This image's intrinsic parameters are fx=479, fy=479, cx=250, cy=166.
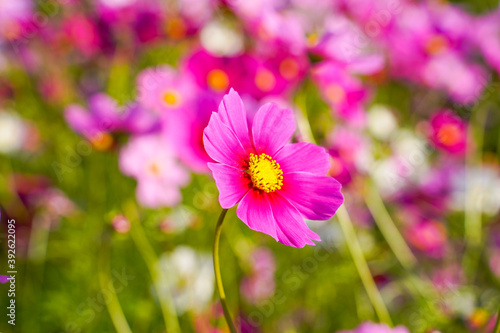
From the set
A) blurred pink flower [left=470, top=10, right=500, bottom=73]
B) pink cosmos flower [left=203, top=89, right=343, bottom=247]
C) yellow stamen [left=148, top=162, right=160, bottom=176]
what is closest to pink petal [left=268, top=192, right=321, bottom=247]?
pink cosmos flower [left=203, top=89, right=343, bottom=247]

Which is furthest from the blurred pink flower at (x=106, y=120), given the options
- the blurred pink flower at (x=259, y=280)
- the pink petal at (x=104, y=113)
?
the blurred pink flower at (x=259, y=280)

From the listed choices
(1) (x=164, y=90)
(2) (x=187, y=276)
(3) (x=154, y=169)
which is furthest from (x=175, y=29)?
(2) (x=187, y=276)

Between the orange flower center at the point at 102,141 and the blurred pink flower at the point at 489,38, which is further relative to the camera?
the blurred pink flower at the point at 489,38

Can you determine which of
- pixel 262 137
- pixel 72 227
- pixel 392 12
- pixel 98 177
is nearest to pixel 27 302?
pixel 72 227

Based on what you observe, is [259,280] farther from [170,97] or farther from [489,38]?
[489,38]

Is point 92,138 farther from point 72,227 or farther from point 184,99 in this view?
point 72,227

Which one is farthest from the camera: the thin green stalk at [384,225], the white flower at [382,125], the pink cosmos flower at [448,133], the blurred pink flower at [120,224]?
the white flower at [382,125]

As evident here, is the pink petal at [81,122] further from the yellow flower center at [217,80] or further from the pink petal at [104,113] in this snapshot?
the yellow flower center at [217,80]
